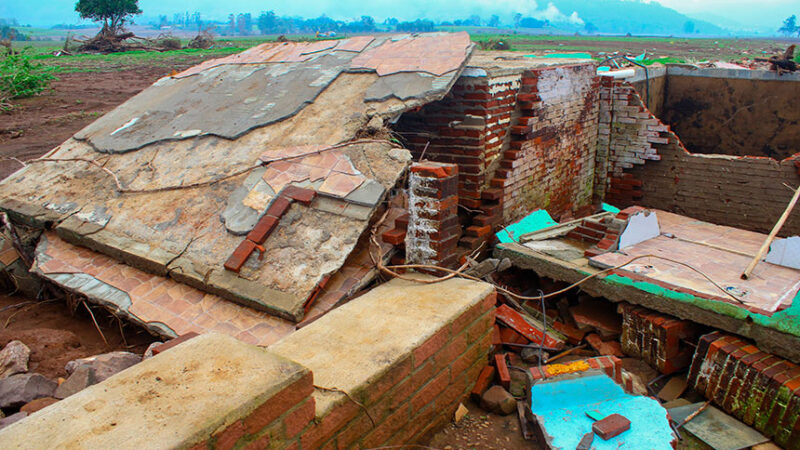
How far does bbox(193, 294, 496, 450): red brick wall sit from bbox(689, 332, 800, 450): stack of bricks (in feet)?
4.88

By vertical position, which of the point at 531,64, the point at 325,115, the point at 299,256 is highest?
the point at 531,64

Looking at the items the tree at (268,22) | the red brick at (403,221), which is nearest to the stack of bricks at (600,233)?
the red brick at (403,221)

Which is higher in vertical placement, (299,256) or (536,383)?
(299,256)

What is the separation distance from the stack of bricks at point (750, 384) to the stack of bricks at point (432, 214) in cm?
192

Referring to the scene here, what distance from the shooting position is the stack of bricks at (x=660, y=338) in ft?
12.4

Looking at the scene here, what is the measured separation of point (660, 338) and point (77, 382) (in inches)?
151

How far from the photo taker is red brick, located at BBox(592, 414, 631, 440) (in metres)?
2.95

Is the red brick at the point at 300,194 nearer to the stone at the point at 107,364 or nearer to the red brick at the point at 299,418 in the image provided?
the stone at the point at 107,364

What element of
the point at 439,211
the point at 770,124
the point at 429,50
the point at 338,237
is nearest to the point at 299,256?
the point at 338,237

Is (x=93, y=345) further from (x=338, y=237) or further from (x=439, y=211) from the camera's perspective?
(x=439, y=211)

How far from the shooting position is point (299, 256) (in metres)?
3.77

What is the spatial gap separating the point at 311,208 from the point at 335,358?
165cm

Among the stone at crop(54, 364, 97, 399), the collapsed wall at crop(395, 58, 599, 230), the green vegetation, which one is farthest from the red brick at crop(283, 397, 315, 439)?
the green vegetation

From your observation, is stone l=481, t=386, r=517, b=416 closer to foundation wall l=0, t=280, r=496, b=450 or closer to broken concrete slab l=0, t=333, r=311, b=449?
foundation wall l=0, t=280, r=496, b=450
